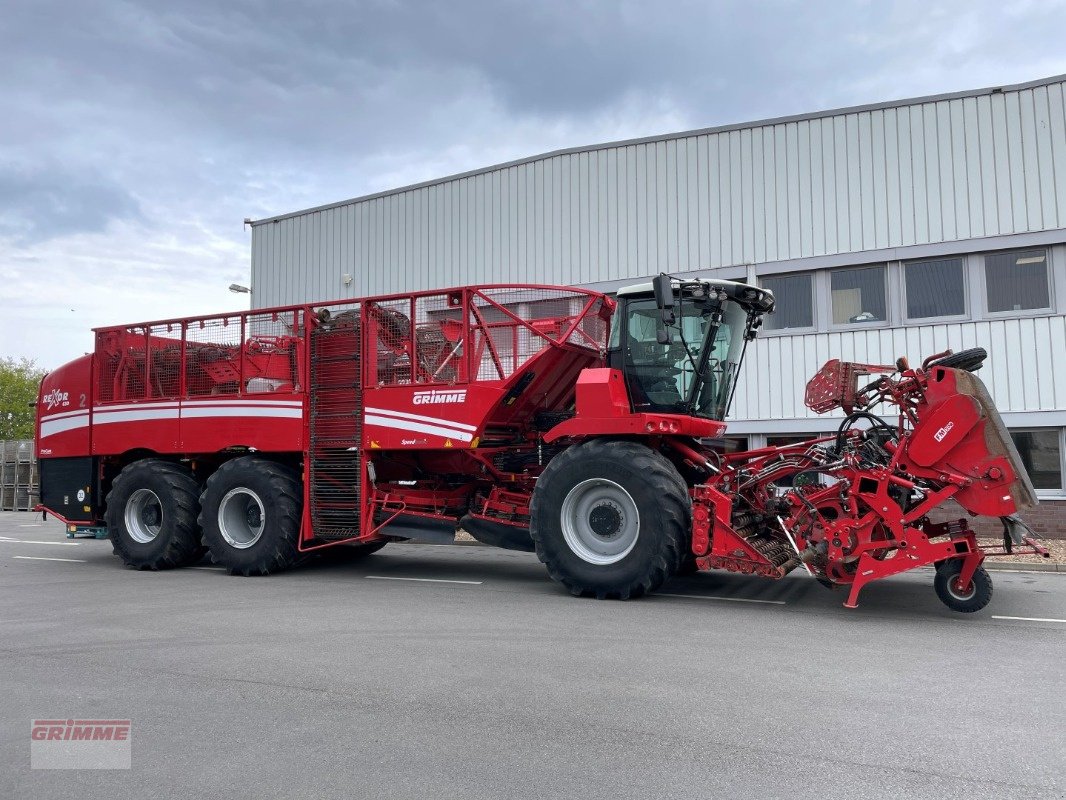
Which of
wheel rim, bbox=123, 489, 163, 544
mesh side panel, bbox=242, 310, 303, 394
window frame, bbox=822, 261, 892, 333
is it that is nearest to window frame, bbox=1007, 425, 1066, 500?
window frame, bbox=822, 261, 892, 333

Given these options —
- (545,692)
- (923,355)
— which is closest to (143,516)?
(545,692)

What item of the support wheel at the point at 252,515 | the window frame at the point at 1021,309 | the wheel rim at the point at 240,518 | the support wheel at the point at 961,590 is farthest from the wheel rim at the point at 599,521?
the window frame at the point at 1021,309

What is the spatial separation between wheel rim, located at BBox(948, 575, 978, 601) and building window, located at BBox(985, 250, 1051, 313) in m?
7.78

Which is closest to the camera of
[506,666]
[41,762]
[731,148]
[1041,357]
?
[41,762]

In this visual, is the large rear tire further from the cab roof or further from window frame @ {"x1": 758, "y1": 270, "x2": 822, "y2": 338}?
window frame @ {"x1": 758, "y1": 270, "x2": 822, "y2": 338}

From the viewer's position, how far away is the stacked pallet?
29375 millimetres

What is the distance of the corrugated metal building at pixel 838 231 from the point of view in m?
13.5

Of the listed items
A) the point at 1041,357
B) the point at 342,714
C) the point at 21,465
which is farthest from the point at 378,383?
the point at 21,465

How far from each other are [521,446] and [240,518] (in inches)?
147

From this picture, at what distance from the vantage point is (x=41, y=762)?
4.13m

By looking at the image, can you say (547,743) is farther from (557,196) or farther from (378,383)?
(557,196)

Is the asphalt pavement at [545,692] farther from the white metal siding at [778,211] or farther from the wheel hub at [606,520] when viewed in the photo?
the white metal siding at [778,211]

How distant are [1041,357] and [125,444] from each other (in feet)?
44.2

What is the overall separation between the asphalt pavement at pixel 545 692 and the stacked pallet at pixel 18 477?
23.5 metres
